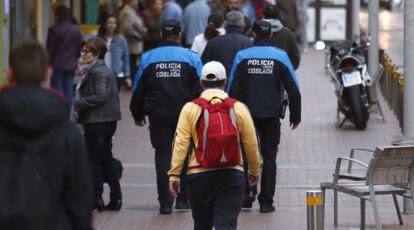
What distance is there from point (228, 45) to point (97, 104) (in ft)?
8.31

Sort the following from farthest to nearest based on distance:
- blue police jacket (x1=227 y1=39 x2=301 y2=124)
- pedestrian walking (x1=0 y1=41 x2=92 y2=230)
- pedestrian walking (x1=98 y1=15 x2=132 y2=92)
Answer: pedestrian walking (x1=98 y1=15 x2=132 y2=92), blue police jacket (x1=227 y1=39 x2=301 y2=124), pedestrian walking (x1=0 y1=41 x2=92 y2=230)

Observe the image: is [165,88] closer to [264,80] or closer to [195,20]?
[264,80]

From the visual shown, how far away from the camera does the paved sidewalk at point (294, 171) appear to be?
37.6 ft

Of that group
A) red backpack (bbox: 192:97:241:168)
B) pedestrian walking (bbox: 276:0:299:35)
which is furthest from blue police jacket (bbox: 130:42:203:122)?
pedestrian walking (bbox: 276:0:299:35)

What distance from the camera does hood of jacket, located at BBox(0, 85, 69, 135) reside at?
5.41 m

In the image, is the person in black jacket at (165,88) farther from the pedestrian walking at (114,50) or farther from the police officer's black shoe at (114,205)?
the pedestrian walking at (114,50)

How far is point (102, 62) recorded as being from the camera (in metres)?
11.7

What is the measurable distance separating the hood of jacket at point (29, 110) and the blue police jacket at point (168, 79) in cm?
602

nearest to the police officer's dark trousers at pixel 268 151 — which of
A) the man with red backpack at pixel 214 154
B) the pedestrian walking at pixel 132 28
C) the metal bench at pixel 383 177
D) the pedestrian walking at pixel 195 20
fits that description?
the metal bench at pixel 383 177

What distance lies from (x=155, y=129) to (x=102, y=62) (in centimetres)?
79

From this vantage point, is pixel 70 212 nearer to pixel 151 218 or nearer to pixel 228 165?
pixel 228 165

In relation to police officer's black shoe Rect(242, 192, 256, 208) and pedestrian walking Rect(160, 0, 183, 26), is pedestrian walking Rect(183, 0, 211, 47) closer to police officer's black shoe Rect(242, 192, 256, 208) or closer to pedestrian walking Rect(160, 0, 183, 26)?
pedestrian walking Rect(160, 0, 183, 26)

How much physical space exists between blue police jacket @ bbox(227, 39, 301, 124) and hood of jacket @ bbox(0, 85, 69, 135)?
6.24 metres

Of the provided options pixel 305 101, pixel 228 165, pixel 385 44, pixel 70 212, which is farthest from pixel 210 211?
pixel 385 44
